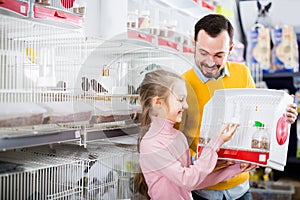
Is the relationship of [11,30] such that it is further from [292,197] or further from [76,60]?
[292,197]

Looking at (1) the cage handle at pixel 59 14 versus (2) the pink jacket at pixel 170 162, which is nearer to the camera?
(2) the pink jacket at pixel 170 162

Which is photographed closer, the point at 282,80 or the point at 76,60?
the point at 76,60

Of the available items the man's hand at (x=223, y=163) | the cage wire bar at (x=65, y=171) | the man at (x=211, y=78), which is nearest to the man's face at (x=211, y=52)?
the man at (x=211, y=78)

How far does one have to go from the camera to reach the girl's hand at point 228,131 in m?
1.65

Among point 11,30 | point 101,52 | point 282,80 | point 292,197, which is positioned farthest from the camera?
point 282,80

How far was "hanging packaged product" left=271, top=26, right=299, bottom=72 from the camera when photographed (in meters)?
3.68

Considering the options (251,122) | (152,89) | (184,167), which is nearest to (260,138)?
(251,122)

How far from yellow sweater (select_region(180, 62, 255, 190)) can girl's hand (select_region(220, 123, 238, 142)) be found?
14cm

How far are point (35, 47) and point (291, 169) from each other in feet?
9.90

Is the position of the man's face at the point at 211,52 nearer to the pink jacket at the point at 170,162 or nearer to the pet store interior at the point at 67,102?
the pet store interior at the point at 67,102

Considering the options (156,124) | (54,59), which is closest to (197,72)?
(156,124)

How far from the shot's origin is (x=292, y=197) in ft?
11.5

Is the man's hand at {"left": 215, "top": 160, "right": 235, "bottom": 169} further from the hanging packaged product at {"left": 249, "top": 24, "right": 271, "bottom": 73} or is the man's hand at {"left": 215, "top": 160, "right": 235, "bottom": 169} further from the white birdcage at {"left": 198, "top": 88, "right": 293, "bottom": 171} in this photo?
the hanging packaged product at {"left": 249, "top": 24, "right": 271, "bottom": 73}

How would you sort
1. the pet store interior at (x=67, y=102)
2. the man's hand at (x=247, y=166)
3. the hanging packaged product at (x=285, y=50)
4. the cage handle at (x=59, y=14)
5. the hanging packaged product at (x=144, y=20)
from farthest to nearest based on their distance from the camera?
the hanging packaged product at (x=285, y=50)
the hanging packaged product at (x=144, y=20)
the cage handle at (x=59, y=14)
the man's hand at (x=247, y=166)
the pet store interior at (x=67, y=102)
